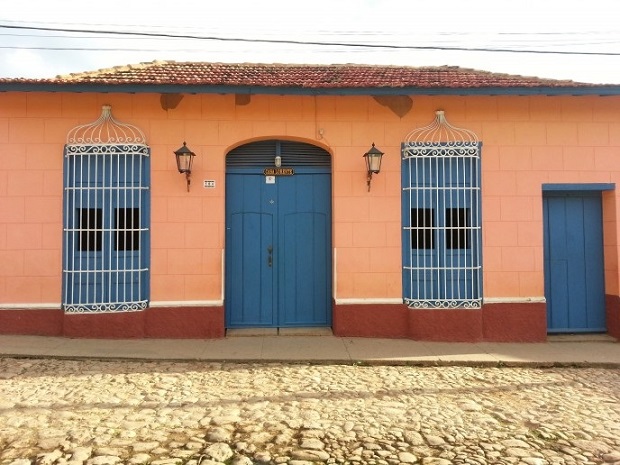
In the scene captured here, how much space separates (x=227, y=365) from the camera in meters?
4.98

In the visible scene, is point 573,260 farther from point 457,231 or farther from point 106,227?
point 106,227

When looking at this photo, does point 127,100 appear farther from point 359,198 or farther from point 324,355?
point 324,355

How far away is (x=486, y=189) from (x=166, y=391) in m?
4.99

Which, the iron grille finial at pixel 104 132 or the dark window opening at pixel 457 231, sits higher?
the iron grille finial at pixel 104 132

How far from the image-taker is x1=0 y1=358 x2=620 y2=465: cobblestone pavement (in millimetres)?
2988

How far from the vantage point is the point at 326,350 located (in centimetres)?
548

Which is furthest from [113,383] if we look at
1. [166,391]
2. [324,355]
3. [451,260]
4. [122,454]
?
[451,260]

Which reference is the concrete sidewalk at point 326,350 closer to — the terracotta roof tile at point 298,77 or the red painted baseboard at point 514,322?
the red painted baseboard at point 514,322

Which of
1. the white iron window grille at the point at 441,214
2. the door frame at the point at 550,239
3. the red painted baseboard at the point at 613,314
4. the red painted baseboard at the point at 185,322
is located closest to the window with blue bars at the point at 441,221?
the white iron window grille at the point at 441,214

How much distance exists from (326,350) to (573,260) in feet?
13.3

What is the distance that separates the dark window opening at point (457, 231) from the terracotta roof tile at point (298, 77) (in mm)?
1761

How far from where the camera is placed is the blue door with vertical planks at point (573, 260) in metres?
6.45

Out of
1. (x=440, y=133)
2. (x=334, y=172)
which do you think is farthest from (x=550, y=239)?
(x=334, y=172)

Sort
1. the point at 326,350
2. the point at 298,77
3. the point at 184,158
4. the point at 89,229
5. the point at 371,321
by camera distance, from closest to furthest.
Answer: the point at 326,350, the point at 184,158, the point at 89,229, the point at 371,321, the point at 298,77
